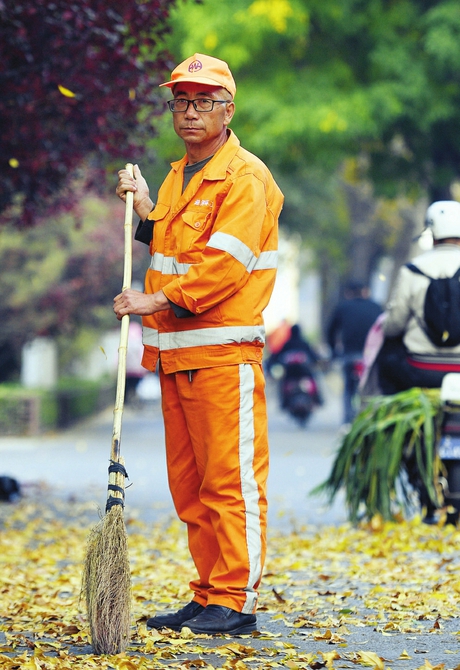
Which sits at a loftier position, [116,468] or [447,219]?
[447,219]

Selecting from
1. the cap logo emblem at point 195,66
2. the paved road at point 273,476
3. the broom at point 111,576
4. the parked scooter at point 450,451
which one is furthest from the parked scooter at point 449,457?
the broom at point 111,576

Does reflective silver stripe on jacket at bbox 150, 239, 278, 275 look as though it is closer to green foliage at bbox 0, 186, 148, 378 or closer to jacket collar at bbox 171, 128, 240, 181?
jacket collar at bbox 171, 128, 240, 181

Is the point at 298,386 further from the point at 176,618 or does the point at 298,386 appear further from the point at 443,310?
the point at 176,618

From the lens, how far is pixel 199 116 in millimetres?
5309

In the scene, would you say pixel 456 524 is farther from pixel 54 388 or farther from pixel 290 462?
pixel 54 388

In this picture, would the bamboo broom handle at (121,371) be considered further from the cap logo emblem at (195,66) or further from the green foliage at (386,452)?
the green foliage at (386,452)

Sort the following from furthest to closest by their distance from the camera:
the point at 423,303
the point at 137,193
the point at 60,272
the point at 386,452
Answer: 1. the point at 60,272
2. the point at 386,452
3. the point at 423,303
4. the point at 137,193

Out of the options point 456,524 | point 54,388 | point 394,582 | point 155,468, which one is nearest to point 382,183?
point 54,388

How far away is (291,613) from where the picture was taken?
5.80 meters

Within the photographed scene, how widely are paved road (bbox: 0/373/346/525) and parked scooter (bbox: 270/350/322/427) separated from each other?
1.03 feet

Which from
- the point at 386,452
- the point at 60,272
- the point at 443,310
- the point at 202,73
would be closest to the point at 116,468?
the point at 202,73

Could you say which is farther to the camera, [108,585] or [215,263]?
[215,263]

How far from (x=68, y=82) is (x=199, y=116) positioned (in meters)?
4.68

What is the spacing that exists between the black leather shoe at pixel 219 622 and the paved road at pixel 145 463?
460 centimetres
